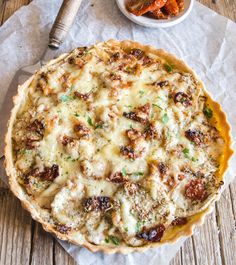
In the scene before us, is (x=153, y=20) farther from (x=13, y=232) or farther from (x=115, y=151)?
(x=13, y=232)

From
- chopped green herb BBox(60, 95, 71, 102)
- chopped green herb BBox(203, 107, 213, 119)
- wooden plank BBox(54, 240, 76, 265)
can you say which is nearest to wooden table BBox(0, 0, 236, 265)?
wooden plank BBox(54, 240, 76, 265)

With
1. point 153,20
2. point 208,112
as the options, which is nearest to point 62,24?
point 153,20

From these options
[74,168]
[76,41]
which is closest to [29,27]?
[76,41]

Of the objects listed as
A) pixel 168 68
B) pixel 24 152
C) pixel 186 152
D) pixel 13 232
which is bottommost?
pixel 13 232

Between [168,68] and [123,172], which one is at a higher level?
[168,68]

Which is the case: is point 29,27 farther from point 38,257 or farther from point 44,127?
point 38,257
